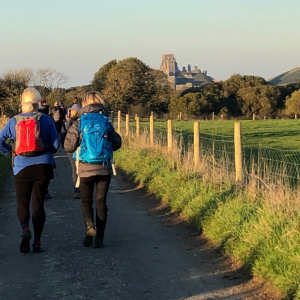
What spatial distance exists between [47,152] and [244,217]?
2.69 metres

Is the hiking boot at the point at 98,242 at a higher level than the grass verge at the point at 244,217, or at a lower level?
lower

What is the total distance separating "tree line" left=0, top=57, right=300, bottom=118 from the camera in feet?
181

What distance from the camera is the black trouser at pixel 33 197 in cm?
623

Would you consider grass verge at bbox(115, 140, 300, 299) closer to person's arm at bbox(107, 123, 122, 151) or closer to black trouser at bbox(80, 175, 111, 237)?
black trouser at bbox(80, 175, 111, 237)

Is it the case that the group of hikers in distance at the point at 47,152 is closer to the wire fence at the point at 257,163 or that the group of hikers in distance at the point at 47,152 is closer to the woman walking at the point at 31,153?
the woman walking at the point at 31,153

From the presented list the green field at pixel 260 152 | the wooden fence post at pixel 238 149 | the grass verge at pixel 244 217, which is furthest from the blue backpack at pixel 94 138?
the wooden fence post at pixel 238 149

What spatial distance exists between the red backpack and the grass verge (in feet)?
8.48

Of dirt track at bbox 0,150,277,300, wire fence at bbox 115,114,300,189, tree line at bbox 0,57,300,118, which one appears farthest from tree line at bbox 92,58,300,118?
dirt track at bbox 0,150,277,300

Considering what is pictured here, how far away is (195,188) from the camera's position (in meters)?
9.09

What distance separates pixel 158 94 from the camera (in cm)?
6288

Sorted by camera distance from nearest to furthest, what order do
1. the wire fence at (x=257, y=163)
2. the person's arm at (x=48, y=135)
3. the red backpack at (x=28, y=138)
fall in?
the red backpack at (x=28, y=138) → the person's arm at (x=48, y=135) → the wire fence at (x=257, y=163)

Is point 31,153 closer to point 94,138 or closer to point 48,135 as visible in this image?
point 48,135

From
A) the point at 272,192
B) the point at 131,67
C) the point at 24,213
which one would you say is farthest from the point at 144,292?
the point at 131,67

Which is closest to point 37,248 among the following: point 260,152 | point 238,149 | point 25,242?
point 25,242
